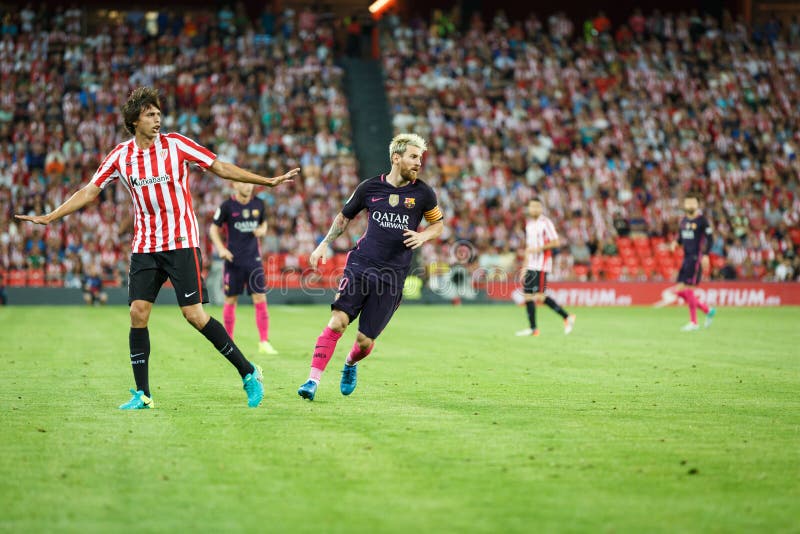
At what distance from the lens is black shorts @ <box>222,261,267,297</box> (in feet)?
49.7

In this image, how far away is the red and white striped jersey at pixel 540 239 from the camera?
19375 millimetres

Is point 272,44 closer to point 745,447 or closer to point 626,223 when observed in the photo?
point 626,223

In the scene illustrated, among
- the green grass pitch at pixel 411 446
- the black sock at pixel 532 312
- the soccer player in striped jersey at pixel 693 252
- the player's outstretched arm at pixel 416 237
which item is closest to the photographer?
the green grass pitch at pixel 411 446

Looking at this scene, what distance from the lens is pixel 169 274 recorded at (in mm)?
8523

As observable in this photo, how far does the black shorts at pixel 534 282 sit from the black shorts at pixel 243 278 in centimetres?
616

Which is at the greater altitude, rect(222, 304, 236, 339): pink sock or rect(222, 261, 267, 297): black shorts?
rect(222, 261, 267, 297): black shorts

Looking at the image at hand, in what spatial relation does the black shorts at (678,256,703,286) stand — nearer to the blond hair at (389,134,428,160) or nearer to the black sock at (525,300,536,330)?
the black sock at (525,300,536,330)

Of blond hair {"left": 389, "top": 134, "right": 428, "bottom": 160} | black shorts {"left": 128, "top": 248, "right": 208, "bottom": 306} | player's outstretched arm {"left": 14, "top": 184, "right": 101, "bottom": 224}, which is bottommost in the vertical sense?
black shorts {"left": 128, "top": 248, "right": 208, "bottom": 306}

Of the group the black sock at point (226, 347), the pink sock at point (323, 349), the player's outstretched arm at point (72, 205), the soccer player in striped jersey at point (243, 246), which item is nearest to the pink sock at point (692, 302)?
the soccer player in striped jersey at point (243, 246)

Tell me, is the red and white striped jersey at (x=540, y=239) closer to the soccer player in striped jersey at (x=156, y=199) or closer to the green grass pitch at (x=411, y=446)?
the green grass pitch at (x=411, y=446)

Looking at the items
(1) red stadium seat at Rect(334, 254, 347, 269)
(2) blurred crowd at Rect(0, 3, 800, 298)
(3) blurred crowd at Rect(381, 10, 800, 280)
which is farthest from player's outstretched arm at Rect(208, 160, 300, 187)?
(3) blurred crowd at Rect(381, 10, 800, 280)

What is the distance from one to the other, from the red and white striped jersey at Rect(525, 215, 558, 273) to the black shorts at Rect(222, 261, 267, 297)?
6.38m

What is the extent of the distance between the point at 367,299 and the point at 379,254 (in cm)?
43

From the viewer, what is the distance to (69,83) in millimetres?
35938
